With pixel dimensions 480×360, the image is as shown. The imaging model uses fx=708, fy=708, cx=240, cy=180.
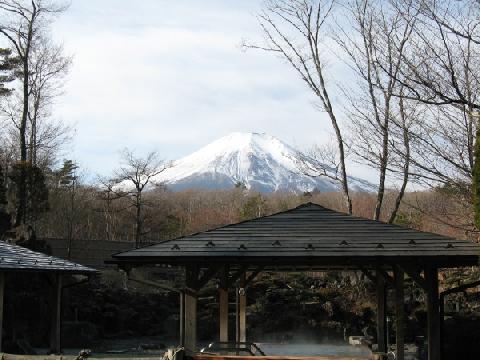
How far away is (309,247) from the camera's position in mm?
11320

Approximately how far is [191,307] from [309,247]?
83.5 inches

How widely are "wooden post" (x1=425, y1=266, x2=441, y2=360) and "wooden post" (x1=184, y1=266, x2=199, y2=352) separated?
3.72m

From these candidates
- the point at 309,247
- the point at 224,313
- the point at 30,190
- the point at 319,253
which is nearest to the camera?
the point at 319,253

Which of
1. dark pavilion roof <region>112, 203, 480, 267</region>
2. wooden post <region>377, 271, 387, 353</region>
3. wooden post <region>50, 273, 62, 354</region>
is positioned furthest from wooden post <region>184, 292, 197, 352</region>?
wooden post <region>50, 273, 62, 354</region>

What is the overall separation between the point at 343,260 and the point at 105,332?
14.9m

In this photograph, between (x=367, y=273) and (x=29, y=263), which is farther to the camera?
(x=29, y=263)

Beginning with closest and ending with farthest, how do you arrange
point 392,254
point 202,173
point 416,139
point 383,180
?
point 392,254
point 416,139
point 383,180
point 202,173

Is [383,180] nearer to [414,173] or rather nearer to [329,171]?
[329,171]

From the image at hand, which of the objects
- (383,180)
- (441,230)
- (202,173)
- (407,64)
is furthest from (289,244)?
(202,173)

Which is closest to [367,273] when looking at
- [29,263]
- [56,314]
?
[29,263]

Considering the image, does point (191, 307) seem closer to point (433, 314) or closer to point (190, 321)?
point (190, 321)

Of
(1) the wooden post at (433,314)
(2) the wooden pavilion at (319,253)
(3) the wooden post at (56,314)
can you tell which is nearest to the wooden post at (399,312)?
(2) the wooden pavilion at (319,253)

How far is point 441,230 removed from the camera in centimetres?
2795

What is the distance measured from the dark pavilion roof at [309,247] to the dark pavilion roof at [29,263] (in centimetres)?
395
